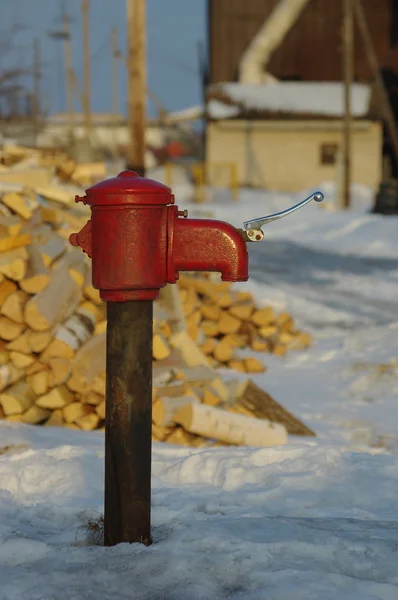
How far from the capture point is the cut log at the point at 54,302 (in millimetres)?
4973

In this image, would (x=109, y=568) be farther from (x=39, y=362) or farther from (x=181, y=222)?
(x=39, y=362)

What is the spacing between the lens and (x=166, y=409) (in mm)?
4762

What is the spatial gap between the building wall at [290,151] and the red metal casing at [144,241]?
25.5 m

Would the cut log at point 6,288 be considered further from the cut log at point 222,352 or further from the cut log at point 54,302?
the cut log at point 222,352

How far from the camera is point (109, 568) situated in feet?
8.16

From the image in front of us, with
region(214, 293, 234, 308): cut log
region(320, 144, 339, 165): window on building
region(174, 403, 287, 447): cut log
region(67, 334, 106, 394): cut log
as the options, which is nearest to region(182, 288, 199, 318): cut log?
region(214, 293, 234, 308): cut log

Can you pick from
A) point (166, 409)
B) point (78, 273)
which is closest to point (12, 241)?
point (78, 273)

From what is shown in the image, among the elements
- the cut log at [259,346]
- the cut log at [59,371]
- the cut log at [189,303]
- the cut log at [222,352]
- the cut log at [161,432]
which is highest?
the cut log at [59,371]

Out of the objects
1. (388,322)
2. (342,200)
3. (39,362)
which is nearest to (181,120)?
(342,200)

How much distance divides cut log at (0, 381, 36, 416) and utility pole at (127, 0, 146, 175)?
28.9ft

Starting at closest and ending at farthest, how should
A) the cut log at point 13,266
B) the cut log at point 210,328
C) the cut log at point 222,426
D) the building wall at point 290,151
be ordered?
the cut log at point 222,426
the cut log at point 13,266
the cut log at point 210,328
the building wall at point 290,151

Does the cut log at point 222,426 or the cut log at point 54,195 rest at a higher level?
the cut log at point 54,195

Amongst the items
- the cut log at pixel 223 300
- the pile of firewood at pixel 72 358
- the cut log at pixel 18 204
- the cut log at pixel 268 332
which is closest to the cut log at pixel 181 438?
the pile of firewood at pixel 72 358

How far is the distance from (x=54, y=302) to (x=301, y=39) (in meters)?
27.8
